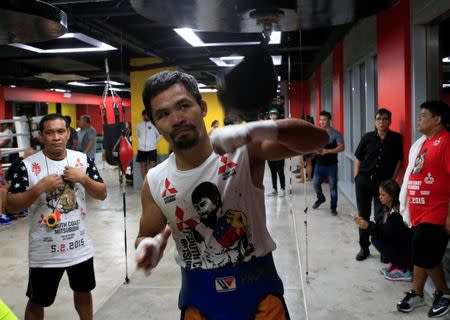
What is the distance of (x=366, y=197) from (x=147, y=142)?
4.88m

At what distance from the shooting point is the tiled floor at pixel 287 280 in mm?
3090

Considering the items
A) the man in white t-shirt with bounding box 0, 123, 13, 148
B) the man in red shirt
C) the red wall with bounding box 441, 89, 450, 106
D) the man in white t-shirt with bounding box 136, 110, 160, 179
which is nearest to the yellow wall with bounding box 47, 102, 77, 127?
the man in white t-shirt with bounding box 0, 123, 13, 148

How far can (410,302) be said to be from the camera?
2.95 m

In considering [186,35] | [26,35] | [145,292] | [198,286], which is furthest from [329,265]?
[186,35]

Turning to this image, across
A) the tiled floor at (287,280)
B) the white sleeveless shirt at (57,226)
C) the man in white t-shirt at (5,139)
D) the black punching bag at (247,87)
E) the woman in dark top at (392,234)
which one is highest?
the black punching bag at (247,87)

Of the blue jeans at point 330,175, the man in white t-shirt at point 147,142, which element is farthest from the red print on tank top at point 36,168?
the man in white t-shirt at point 147,142

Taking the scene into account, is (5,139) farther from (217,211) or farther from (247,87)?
(247,87)

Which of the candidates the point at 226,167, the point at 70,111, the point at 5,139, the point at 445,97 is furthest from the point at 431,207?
the point at 70,111

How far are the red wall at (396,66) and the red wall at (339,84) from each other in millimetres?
3085

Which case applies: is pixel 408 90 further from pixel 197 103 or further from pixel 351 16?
pixel 197 103

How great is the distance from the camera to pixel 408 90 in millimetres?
3865

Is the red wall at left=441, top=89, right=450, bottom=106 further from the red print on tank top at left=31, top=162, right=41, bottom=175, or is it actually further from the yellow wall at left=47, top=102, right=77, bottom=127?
the yellow wall at left=47, top=102, right=77, bottom=127

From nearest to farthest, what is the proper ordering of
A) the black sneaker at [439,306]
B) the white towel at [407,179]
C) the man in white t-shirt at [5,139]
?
the black sneaker at [439,306] < the white towel at [407,179] < the man in white t-shirt at [5,139]

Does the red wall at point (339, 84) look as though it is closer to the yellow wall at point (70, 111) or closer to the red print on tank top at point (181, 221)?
the red print on tank top at point (181, 221)
